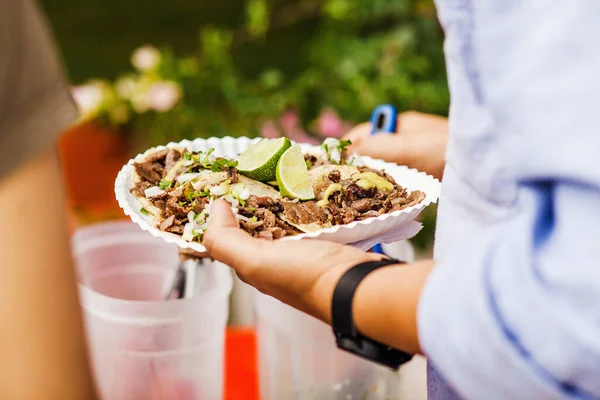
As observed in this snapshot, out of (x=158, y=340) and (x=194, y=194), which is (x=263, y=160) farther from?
(x=158, y=340)

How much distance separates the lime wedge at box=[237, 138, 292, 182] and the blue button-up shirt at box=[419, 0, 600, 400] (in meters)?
0.47

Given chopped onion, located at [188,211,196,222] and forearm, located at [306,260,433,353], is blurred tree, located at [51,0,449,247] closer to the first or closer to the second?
chopped onion, located at [188,211,196,222]

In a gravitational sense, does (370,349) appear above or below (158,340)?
above

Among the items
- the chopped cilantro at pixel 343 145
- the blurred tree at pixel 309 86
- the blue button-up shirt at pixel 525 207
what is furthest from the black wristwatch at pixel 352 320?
the blurred tree at pixel 309 86

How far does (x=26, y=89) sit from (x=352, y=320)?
1.56 feet

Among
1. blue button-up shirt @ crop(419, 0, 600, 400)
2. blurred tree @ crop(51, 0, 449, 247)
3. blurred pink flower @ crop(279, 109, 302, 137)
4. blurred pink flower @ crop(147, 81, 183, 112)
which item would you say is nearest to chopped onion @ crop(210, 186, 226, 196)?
blue button-up shirt @ crop(419, 0, 600, 400)

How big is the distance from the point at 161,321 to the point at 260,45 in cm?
298

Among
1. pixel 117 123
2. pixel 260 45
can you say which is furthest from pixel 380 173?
pixel 260 45

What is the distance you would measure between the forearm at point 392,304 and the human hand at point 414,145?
59cm

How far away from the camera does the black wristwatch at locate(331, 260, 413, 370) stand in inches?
32.7

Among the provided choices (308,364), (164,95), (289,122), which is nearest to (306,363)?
(308,364)

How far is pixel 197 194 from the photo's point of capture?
43.3 inches

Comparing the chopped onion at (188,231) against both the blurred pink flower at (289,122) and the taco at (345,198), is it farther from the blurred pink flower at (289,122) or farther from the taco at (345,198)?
the blurred pink flower at (289,122)

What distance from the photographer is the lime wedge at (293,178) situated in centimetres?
114
